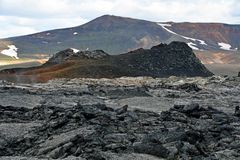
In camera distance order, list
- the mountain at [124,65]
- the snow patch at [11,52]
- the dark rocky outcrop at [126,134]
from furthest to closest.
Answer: the snow patch at [11,52] → the mountain at [124,65] → the dark rocky outcrop at [126,134]

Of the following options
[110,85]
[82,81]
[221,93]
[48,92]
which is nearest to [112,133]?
[48,92]

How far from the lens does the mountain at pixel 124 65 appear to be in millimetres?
52000

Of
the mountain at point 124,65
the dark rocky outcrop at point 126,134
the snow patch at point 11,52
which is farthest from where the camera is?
the snow patch at point 11,52

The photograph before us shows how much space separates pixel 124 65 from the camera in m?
56.3

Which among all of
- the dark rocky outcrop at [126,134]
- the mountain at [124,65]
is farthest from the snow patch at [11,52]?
the dark rocky outcrop at [126,134]

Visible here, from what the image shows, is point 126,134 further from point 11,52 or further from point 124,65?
point 11,52

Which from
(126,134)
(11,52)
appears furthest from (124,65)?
(11,52)

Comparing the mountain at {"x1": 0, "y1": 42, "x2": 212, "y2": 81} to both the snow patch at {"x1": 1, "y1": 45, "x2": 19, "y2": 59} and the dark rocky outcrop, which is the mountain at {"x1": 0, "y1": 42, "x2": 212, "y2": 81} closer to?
the dark rocky outcrop

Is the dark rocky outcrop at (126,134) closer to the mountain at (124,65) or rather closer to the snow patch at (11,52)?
the mountain at (124,65)

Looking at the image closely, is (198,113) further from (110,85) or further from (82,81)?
(82,81)

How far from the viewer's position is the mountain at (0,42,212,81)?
2047 inches

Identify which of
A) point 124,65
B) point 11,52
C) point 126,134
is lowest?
point 11,52

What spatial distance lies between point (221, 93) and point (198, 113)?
46.6 feet

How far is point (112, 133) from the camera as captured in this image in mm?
15969
